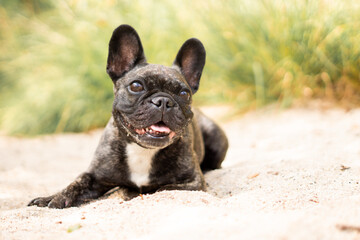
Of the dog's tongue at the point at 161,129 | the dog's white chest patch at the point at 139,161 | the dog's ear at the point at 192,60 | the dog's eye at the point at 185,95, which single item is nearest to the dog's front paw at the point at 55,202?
the dog's white chest patch at the point at 139,161

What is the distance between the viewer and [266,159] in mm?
4391

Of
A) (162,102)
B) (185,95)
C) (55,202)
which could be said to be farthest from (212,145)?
(55,202)

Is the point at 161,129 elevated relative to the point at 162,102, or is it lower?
lower

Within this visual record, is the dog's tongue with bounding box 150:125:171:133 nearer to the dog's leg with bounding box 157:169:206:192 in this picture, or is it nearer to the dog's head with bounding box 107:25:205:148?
the dog's head with bounding box 107:25:205:148

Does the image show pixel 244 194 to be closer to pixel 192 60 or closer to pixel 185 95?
pixel 185 95

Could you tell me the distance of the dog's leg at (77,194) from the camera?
3.04 meters

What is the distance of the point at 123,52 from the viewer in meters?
3.38

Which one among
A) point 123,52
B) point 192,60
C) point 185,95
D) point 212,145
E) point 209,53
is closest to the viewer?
point 185,95

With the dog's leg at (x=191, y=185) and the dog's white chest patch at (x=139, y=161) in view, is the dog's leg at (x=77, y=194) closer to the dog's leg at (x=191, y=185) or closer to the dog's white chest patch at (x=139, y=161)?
the dog's white chest patch at (x=139, y=161)

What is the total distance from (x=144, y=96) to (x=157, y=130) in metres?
0.26

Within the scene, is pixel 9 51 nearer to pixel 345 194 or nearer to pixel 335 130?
pixel 335 130

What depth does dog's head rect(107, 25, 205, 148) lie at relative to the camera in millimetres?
2879

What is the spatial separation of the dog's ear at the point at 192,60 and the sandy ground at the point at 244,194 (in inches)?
38.2

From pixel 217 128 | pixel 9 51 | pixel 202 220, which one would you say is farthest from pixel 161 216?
pixel 9 51
